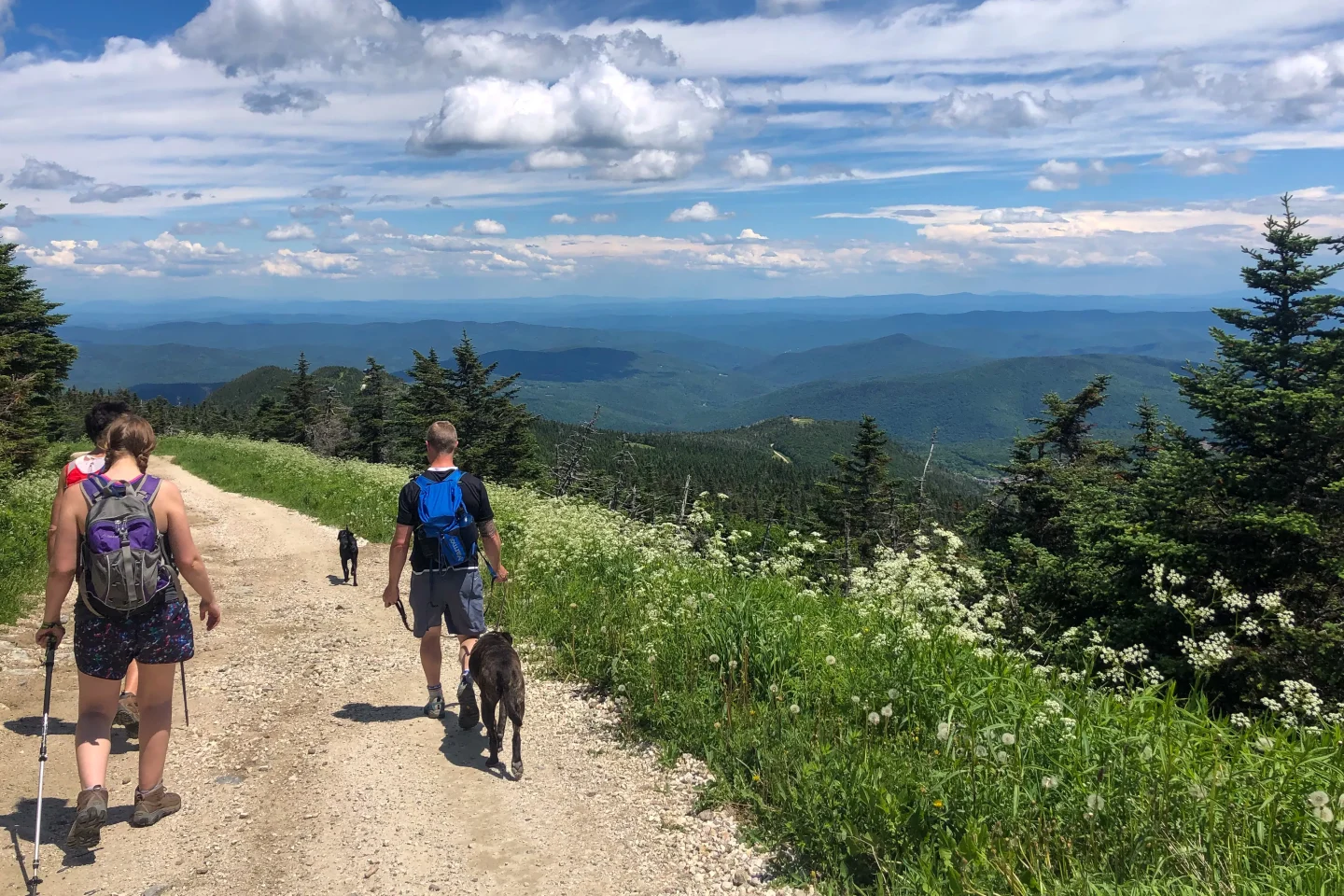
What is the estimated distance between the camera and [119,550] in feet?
13.8

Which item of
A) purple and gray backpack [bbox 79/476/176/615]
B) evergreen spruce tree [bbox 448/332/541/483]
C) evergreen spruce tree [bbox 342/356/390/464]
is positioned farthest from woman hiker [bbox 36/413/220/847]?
evergreen spruce tree [bbox 342/356/390/464]

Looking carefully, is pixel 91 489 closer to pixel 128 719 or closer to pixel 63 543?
pixel 63 543

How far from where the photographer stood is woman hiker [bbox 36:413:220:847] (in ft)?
13.9

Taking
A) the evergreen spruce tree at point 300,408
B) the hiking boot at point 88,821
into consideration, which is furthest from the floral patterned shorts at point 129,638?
the evergreen spruce tree at point 300,408

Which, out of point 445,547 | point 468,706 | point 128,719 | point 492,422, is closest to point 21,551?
point 128,719

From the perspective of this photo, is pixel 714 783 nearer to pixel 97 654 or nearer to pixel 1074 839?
pixel 1074 839

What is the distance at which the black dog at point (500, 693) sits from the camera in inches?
213

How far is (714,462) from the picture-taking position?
170 m

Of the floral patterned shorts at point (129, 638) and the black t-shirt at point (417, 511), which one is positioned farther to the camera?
the black t-shirt at point (417, 511)

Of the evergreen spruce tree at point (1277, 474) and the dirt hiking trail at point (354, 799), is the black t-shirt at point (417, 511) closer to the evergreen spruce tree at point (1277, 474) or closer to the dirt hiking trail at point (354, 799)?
the dirt hiking trail at point (354, 799)

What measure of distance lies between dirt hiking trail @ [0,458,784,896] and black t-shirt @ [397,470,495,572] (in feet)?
4.65

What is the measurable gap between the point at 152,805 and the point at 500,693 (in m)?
2.19

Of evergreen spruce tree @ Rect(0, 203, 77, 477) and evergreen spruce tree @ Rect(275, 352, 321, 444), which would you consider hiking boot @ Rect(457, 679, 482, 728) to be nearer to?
evergreen spruce tree @ Rect(0, 203, 77, 477)

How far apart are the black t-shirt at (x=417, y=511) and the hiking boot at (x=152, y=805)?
2.09 metres
